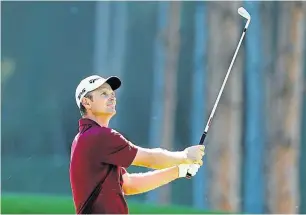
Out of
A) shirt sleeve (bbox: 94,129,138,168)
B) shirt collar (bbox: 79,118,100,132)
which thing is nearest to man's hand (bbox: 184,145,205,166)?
shirt sleeve (bbox: 94,129,138,168)

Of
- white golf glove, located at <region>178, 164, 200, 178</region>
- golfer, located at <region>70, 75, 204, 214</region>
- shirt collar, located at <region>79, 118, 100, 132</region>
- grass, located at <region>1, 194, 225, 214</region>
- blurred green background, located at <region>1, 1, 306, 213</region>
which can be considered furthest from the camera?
blurred green background, located at <region>1, 1, 306, 213</region>

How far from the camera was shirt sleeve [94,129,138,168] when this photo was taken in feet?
10.3

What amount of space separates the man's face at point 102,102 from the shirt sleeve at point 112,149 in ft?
0.42

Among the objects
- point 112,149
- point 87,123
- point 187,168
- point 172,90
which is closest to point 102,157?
point 112,149

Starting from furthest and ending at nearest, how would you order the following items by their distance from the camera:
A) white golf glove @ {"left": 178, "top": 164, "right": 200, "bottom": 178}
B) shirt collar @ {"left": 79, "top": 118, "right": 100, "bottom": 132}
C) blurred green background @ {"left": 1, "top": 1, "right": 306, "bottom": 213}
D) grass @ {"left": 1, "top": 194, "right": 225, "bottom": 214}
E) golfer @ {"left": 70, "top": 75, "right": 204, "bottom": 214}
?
blurred green background @ {"left": 1, "top": 1, "right": 306, "bottom": 213} → grass @ {"left": 1, "top": 194, "right": 225, "bottom": 214} → white golf glove @ {"left": 178, "top": 164, "right": 200, "bottom": 178} → shirt collar @ {"left": 79, "top": 118, "right": 100, "bottom": 132} → golfer @ {"left": 70, "top": 75, "right": 204, "bottom": 214}

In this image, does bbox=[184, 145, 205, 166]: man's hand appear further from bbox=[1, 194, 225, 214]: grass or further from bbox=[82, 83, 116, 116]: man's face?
bbox=[1, 194, 225, 214]: grass

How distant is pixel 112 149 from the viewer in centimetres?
315

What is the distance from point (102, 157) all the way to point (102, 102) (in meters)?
0.24

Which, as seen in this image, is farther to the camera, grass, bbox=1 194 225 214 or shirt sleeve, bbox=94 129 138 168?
grass, bbox=1 194 225 214

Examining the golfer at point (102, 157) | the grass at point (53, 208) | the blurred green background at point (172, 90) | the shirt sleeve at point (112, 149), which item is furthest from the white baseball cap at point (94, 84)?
the blurred green background at point (172, 90)

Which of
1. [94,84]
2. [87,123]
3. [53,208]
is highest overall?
[94,84]

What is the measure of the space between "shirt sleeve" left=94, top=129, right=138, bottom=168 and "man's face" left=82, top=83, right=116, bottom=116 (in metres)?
0.13

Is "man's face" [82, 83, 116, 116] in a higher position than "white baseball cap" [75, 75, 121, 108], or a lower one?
lower

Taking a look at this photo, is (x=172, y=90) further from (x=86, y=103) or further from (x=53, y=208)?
(x=86, y=103)
